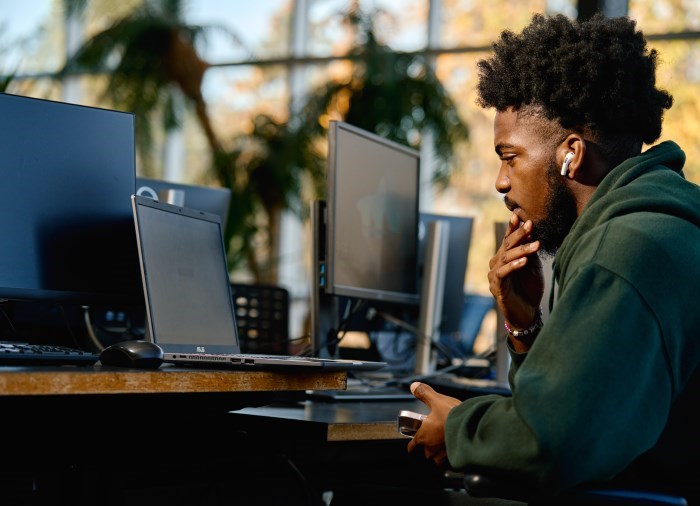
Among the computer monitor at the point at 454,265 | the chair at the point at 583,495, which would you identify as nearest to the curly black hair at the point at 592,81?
the chair at the point at 583,495

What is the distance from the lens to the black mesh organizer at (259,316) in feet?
8.90

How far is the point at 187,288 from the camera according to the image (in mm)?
1797

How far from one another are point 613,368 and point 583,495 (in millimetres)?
182

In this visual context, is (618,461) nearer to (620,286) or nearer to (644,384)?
(644,384)

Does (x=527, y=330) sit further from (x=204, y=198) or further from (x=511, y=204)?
(x=204, y=198)

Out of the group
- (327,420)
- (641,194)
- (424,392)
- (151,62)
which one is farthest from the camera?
(151,62)

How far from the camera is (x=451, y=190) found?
6770 millimetres

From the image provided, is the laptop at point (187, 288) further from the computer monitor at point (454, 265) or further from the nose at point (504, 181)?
the computer monitor at point (454, 265)

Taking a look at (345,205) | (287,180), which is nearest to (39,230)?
(345,205)

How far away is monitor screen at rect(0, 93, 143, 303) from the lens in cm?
167

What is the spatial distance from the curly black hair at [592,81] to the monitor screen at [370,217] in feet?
2.69

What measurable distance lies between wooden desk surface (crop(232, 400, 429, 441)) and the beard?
42cm

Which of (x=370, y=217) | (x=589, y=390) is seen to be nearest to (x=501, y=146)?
(x=589, y=390)

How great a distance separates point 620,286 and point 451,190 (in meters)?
5.75
